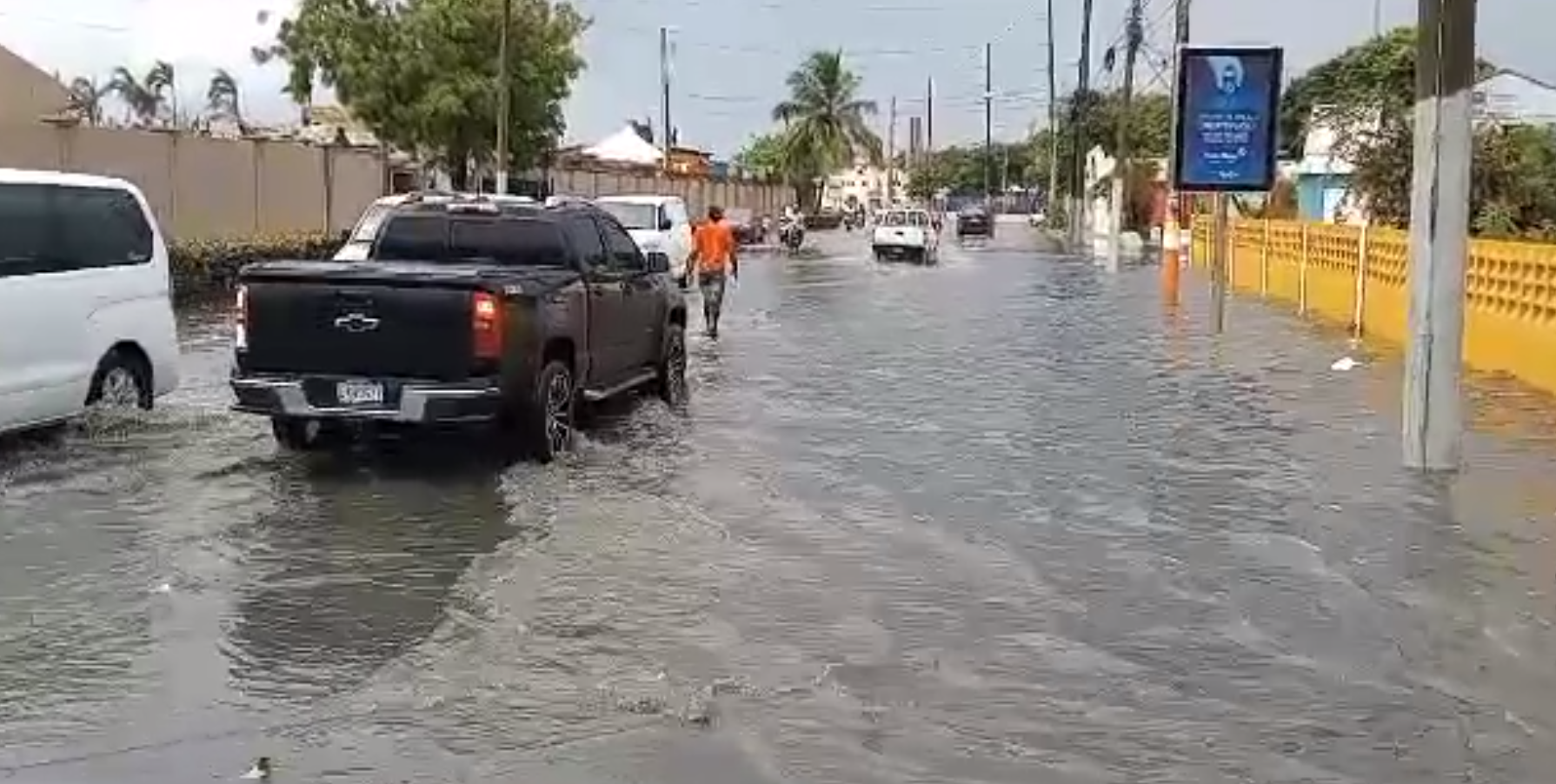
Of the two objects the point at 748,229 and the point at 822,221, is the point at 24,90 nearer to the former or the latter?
the point at 748,229

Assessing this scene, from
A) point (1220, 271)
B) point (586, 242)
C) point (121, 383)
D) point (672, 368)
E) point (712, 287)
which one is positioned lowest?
point (672, 368)

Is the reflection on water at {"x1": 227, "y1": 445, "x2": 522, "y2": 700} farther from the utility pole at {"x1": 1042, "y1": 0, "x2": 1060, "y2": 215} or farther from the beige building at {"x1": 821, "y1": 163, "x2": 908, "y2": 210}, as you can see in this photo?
the beige building at {"x1": 821, "y1": 163, "x2": 908, "y2": 210}

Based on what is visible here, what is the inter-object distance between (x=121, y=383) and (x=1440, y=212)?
28.6 feet

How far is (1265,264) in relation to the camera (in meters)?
37.6

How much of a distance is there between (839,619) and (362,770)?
280 centimetres

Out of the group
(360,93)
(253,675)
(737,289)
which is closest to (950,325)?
(737,289)

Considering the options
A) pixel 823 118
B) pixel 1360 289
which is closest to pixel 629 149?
pixel 823 118

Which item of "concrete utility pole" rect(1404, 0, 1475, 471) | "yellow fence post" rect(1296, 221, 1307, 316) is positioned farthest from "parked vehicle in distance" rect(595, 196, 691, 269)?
"concrete utility pole" rect(1404, 0, 1475, 471)

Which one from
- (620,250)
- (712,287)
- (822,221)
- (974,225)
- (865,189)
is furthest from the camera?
(865,189)

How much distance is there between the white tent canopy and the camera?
314ft

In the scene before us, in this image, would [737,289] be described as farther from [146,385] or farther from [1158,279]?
[146,385]

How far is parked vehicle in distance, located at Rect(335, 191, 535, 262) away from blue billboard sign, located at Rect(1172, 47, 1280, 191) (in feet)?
30.0

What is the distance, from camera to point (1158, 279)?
4456cm

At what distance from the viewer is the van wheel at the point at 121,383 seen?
1345 cm
